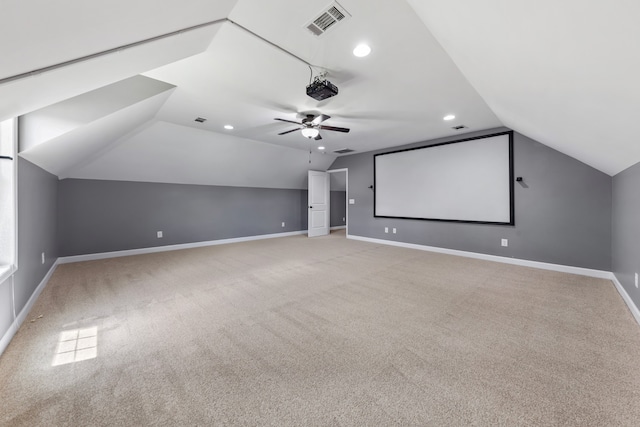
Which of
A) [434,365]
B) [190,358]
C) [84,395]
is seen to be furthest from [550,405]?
[84,395]

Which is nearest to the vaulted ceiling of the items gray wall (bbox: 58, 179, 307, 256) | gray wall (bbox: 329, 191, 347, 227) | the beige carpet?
gray wall (bbox: 58, 179, 307, 256)

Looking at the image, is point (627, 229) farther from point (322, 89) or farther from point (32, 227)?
point (32, 227)

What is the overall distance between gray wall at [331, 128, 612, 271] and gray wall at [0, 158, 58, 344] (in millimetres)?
6306

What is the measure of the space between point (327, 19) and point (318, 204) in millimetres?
6187

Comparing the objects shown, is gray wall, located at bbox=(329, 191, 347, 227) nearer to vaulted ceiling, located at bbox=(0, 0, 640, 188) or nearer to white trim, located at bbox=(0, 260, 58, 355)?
vaulted ceiling, located at bbox=(0, 0, 640, 188)

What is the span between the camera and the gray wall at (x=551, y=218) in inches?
148

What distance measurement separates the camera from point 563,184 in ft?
13.1

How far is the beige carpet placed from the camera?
1355mm

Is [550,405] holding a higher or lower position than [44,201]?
lower

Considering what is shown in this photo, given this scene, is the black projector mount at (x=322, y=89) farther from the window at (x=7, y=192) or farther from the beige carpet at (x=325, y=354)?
the window at (x=7, y=192)

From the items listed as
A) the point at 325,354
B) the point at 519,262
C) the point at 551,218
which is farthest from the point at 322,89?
the point at 519,262

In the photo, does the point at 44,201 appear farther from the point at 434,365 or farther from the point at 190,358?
the point at 434,365

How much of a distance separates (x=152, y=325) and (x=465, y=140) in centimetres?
585

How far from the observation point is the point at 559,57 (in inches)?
55.5
